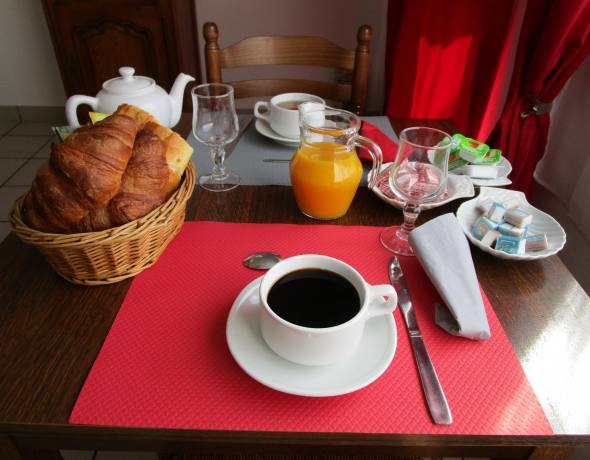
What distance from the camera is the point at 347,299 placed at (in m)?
0.51

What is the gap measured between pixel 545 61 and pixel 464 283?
40.4 inches

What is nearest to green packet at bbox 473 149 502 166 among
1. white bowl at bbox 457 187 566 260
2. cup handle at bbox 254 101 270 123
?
white bowl at bbox 457 187 566 260

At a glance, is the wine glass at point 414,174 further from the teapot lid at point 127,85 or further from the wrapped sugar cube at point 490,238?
the teapot lid at point 127,85

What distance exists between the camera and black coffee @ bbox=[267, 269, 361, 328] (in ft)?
1.58

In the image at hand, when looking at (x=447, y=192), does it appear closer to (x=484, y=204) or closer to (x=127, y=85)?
(x=484, y=204)

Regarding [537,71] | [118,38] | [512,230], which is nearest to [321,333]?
[512,230]

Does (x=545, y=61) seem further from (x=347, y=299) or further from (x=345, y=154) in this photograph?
(x=347, y=299)

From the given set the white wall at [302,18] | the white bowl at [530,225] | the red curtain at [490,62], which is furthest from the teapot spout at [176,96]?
the white wall at [302,18]

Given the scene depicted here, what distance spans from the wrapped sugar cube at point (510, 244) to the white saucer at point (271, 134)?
1.66ft

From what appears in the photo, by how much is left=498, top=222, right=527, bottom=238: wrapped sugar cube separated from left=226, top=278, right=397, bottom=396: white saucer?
11.7 inches

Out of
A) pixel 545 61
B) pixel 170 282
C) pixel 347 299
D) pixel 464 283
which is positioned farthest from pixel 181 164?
pixel 545 61

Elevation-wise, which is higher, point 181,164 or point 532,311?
point 181,164

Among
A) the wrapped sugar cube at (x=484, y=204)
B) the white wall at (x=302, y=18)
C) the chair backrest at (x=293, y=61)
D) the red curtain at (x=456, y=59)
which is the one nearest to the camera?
the wrapped sugar cube at (x=484, y=204)

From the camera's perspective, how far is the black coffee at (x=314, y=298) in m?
0.48
